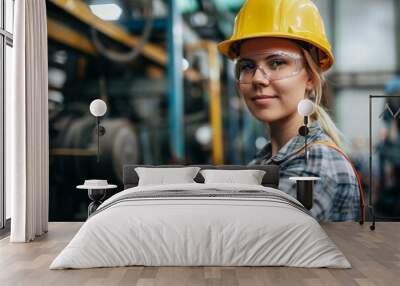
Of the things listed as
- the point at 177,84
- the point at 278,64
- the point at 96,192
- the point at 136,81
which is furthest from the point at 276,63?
the point at 96,192

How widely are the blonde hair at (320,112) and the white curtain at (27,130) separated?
9.90 feet

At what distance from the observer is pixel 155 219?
406 centimetres

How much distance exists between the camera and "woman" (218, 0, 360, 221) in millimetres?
6277

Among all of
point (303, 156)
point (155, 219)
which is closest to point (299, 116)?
point (303, 156)

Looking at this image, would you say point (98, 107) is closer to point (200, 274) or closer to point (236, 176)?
point (236, 176)

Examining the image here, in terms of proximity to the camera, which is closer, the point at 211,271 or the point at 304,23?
the point at 211,271

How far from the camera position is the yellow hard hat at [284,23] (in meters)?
6.25

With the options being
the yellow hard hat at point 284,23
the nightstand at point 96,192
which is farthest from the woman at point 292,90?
the nightstand at point 96,192

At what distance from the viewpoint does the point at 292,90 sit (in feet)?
20.7

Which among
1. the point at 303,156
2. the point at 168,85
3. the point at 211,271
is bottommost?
the point at 211,271

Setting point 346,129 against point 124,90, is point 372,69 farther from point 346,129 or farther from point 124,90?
point 124,90

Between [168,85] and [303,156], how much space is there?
1.78 metres

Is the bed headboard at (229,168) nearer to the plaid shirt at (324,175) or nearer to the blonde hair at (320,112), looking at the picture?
the plaid shirt at (324,175)

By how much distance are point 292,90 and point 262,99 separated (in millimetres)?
356
